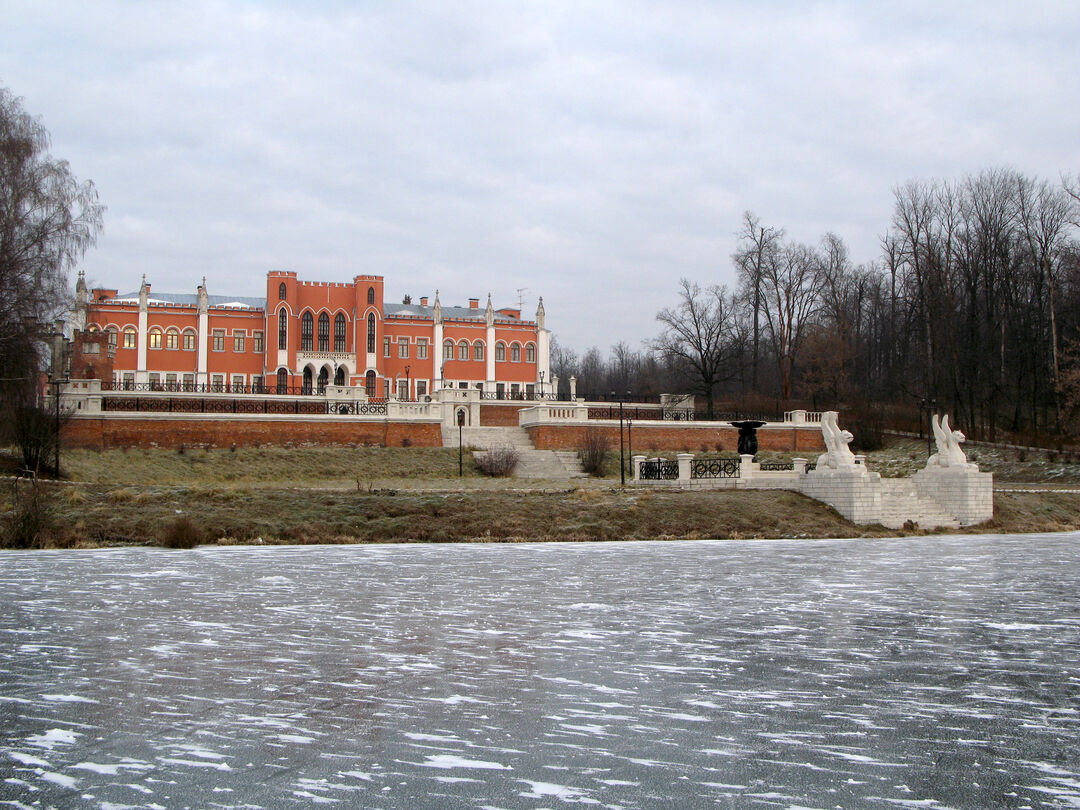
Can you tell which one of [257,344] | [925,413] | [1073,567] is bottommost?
[1073,567]

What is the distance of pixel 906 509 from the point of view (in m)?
26.2

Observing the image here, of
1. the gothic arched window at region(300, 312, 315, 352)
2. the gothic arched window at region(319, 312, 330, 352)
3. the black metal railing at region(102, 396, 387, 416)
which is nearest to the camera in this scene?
the black metal railing at region(102, 396, 387, 416)

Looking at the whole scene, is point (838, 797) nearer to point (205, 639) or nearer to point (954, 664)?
point (954, 664)

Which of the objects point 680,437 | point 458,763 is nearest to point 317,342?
point 680,437

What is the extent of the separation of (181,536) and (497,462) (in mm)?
17752

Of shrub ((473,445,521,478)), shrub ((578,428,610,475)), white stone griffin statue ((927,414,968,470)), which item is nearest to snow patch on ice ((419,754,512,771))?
white stone griffin statue ((927,414,968,470))

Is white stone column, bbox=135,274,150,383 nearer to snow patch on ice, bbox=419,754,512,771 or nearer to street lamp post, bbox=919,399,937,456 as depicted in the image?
street lamp post, bbox=919,399,937,456

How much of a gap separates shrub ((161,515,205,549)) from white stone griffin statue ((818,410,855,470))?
16.2 metres

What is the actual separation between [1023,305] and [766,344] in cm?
1778

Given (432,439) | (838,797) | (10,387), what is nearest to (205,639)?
(838,797)

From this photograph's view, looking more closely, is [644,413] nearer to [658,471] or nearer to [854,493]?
[658,471]

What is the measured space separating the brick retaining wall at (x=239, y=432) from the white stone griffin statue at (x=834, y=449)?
59.9ft

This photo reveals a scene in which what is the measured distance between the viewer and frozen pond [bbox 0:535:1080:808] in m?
5.45

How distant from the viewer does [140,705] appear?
6957 mm
